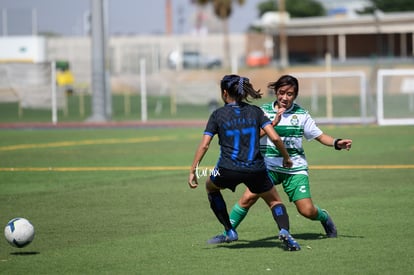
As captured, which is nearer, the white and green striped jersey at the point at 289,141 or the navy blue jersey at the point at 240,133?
the navy blue jersey at the point at 240,133

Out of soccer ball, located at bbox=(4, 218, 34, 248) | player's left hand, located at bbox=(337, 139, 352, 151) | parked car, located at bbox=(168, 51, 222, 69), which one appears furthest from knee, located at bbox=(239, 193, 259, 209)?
parked car, located at bbox=(168, 51, 222, 69)

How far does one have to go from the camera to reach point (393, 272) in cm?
845

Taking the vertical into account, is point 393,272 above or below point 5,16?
below

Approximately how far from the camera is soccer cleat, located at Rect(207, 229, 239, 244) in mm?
10031

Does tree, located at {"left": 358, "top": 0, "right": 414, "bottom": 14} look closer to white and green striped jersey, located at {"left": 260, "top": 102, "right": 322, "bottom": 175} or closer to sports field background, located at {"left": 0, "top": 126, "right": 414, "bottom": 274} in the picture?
sports field background, located at {"left": 0, "top": 126, "right": 414, "bottom": 274}

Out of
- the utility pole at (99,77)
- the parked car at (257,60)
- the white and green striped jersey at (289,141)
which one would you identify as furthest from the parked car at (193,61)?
the white and green striped jersey at (289,141)

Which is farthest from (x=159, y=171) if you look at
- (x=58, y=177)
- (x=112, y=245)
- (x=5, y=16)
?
(x=5, y=16)

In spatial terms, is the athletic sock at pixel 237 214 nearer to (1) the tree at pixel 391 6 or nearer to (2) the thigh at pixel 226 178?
(2) the thigh at pixel 226 178

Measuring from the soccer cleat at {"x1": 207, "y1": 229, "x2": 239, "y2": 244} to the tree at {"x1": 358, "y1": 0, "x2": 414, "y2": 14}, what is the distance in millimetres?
94583

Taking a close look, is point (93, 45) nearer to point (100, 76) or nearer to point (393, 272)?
point (100, 76)

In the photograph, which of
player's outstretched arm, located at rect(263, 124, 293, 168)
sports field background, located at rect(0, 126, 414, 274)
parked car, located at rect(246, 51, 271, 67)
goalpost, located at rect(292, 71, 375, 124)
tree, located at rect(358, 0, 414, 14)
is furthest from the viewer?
tree, located at rect(358, 0, 414, 14)

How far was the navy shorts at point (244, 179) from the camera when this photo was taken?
9.41m

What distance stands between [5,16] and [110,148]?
3045cm

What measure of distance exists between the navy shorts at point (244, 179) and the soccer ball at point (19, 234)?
1929mm
